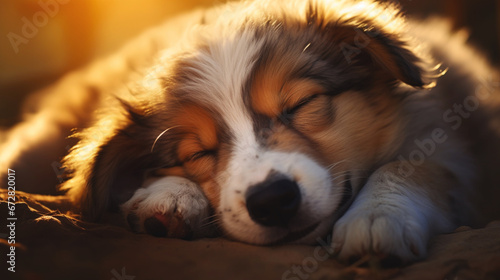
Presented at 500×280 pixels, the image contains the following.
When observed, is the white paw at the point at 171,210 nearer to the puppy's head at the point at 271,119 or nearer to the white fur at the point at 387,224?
the puppy's head at the point at 271,119

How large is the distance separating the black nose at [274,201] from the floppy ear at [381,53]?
85 cm

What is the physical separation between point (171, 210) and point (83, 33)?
3.88m

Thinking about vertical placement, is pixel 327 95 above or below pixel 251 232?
above

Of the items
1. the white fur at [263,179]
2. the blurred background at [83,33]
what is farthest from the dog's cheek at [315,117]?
the blurred background at [83,33]

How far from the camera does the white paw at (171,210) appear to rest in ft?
6.45

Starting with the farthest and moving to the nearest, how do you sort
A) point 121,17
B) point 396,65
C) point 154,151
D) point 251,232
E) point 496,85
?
1. point 121,17
2. point 496,85
3. point 154,151
4. point 396,65
5. point 251,232

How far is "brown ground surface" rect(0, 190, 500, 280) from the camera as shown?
1.39 metres

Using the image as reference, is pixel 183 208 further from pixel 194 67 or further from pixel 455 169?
pixel 455 169

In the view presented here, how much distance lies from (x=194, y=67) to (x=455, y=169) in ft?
4.89

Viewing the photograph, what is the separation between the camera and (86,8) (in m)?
5.05

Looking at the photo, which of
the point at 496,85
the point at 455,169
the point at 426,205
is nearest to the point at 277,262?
the point at 426,205

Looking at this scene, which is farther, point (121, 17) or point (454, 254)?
point (121, 17)

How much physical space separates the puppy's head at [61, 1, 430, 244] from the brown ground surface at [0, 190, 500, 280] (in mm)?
219

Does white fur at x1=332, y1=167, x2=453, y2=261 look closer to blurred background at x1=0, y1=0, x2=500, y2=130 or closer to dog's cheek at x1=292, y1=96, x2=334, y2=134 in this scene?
dog's cheek at x1=292, y1=96, x2=334, y2=134
